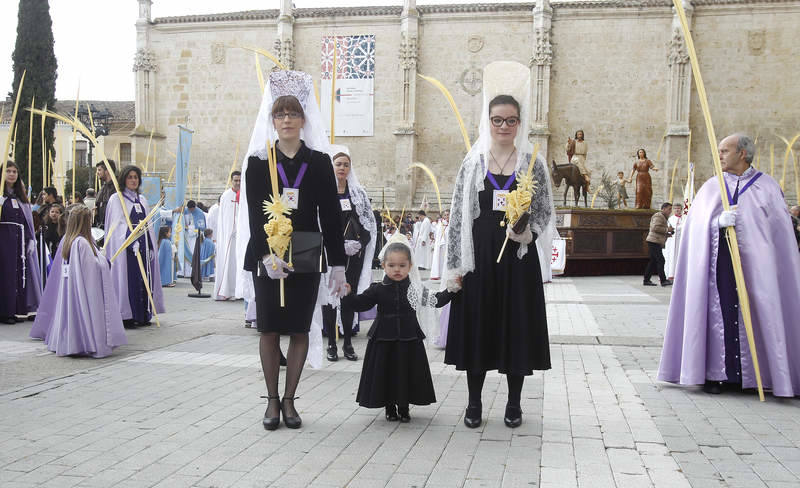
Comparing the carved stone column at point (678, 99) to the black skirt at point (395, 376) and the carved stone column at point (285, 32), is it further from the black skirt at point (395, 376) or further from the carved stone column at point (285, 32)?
the black skirt at point (395, 376)

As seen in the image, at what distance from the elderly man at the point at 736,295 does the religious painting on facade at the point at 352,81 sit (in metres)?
28.0

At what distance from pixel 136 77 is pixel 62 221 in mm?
27295

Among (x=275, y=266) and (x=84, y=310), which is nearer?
(x=275, y=266)

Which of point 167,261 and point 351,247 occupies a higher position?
point 351,247

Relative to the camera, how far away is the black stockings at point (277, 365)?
171 inches

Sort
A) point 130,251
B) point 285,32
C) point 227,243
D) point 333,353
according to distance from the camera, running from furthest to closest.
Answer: point 285,32 → point 227,243 → point 130,251 → point 333,353

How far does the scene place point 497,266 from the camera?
14.5 feet

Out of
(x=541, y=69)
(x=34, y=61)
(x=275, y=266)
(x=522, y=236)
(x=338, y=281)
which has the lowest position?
(x=338, y=281)

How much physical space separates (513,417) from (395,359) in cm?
79

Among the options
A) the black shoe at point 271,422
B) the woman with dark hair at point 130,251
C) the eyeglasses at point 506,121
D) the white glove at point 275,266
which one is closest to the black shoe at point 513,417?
the black shoe at point 271,422

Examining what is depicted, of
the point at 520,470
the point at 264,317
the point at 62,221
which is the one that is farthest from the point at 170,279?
the point at 520,470

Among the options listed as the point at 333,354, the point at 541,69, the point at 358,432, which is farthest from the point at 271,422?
the point at 541,69

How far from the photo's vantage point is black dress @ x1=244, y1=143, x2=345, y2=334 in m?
4.36

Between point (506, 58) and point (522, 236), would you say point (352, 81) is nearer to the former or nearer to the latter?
point (506, 58)
